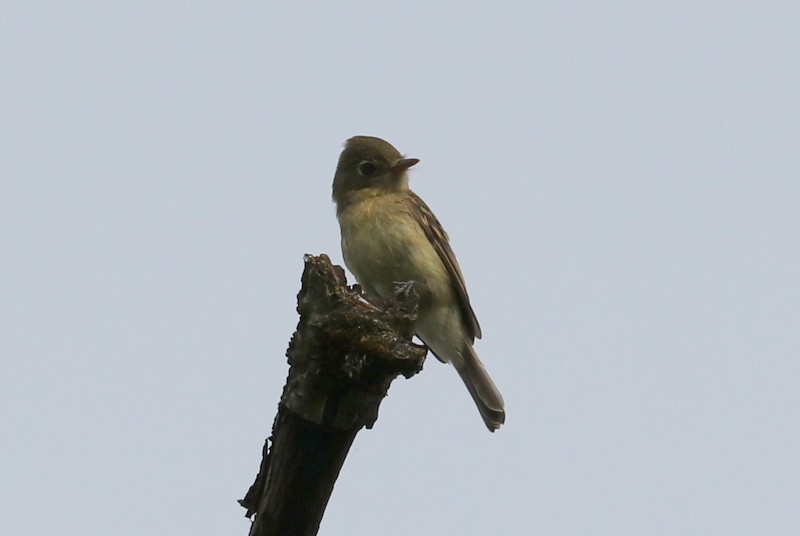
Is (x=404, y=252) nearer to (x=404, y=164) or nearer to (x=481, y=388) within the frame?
(x=404, y=164)

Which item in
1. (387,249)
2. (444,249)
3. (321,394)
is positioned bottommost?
(321,394)

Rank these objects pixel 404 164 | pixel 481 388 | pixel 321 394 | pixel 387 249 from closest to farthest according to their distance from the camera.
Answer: pixel 321 394, pixel 387 249, pixel 404 164, pixel 481 388

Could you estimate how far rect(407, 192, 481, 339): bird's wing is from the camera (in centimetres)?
866

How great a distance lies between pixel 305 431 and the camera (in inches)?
181

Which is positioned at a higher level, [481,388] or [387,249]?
[387,249]

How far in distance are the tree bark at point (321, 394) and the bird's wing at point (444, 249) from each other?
3.86m

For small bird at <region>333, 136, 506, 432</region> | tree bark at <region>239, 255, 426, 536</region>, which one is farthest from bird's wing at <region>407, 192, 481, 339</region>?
tree bark at <region>239, 255, 426, 536</region>

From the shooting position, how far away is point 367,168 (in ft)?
28.9

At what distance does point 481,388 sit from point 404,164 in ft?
7.04

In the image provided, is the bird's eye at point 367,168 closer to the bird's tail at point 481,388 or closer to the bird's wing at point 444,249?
the bird's wing at point 444,249

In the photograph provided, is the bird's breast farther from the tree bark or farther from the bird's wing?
the tree bark

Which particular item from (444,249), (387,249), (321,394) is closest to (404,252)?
(387,249)

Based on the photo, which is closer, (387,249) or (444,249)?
(387,249)

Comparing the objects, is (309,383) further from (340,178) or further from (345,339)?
(340,178)
